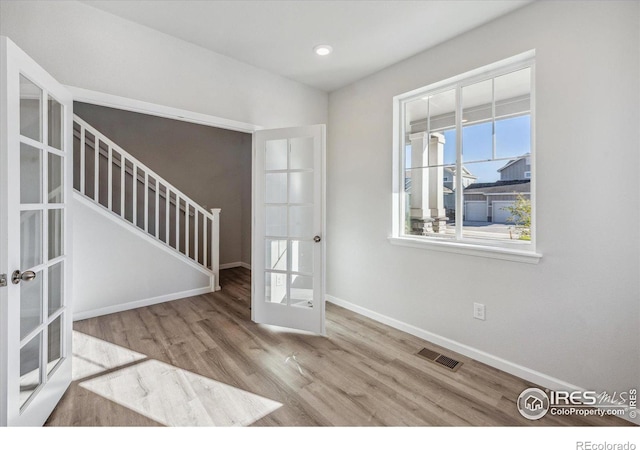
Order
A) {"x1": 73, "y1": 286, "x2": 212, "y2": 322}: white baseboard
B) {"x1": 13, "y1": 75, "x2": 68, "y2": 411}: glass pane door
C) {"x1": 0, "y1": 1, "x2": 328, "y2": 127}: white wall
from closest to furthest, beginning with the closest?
{"x1": 13, "y1": 75, "x2": 68, "y2": 411}: glass pane door, {"x1": 0, "y1": 1, "x2": 328, "y2": 127}: white wall, {"x1": 73, "y1": 286, "x2": 212, "y2": 322}: white baseboard

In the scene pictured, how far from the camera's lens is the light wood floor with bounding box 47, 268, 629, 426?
1.71 m

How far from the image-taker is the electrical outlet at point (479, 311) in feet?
7.73

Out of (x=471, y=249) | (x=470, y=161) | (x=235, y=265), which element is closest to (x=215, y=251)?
(x=235, y=265)

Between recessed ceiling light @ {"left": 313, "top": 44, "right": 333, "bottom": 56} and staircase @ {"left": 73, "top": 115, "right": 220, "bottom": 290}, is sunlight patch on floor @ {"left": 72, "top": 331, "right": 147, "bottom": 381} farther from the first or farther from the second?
recessed ceiling light @ {"left": 313, "top": 44, "right": 333, "bottom": 56}

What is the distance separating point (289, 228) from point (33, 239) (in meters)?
1.82

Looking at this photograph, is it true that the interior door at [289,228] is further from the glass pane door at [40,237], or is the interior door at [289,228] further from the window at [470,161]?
the glass pane door at [40,237]

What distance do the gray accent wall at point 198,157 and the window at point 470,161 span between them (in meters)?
3.70

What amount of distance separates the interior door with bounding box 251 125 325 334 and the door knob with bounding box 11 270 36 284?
1.77 m

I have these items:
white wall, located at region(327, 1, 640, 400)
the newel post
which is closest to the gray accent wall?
the newel post

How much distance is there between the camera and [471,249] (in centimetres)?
240

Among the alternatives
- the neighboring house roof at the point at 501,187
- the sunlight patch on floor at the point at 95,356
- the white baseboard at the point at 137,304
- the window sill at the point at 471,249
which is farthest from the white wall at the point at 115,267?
the neighboring house roof at the point at 501,187

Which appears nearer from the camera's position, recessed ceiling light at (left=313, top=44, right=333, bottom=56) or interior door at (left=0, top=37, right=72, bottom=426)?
interior door at (left=0, top=37, right=72, bottom=426)
